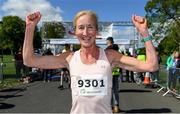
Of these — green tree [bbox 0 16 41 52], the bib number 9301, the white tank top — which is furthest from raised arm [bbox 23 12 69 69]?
green tree [bbox 0 16 41 52]

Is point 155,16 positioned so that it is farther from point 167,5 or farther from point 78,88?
point 78,88

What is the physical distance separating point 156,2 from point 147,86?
79.9 m

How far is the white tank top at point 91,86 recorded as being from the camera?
13.0ft

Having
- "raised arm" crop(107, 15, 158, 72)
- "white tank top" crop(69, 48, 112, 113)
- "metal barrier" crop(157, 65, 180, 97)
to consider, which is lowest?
"metal barrier" crop(157, 65, 180, 97)

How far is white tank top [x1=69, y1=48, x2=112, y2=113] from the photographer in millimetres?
3977

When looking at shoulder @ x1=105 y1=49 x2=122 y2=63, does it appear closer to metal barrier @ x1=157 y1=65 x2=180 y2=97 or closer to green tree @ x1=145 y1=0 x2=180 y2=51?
metal barrier @ x1=157 y1=65 x2=180 y2=97

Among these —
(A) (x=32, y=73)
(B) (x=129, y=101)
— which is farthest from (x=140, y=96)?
(A) (x=32, y=73)

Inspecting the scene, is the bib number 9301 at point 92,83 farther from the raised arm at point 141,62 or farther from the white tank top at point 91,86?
the raised arm at point 141,62

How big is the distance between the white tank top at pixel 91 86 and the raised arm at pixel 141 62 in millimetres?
135

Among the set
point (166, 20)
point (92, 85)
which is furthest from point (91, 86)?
point (166, 20)

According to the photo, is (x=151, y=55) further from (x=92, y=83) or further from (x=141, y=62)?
(x=92, y=83)

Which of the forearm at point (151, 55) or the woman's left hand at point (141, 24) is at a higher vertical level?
the woman's left hand at point (141, 24)

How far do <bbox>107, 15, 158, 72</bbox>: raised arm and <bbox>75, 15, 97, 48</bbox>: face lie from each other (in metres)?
0.25

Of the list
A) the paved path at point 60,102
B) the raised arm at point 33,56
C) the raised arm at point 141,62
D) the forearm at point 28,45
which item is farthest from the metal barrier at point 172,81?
the forearm at point 28,45
